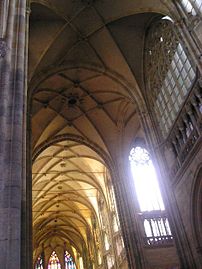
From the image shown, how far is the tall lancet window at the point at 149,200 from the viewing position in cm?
1594

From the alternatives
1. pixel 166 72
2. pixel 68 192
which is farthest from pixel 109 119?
pixel 68 192

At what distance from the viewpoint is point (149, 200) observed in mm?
17500

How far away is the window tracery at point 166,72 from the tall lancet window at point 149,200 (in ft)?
18.6

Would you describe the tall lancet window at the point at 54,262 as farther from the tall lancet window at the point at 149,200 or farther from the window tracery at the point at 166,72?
the window tracery at the point at 166,72

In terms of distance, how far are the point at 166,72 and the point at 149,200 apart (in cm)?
813

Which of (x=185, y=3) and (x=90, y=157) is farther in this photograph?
(x=90, y=157)

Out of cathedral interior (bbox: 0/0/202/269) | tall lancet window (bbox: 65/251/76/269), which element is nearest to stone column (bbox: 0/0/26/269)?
cathedral interior (bbox: 0/0/202/269)

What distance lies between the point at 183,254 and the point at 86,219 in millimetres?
19027

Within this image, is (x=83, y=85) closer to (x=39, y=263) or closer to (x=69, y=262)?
(x=39, y=263)

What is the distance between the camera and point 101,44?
14.2 m

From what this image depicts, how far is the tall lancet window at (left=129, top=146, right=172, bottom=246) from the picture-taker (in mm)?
15938

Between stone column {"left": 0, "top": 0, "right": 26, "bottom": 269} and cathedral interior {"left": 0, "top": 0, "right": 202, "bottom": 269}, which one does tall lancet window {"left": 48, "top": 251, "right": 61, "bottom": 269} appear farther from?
stone column {"left": 0, "top": 0, "right": 26, "bottom": 269}

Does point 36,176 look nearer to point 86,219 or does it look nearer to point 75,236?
point 86,219

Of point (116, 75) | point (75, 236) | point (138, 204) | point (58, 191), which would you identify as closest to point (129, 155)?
point (138, 204)
